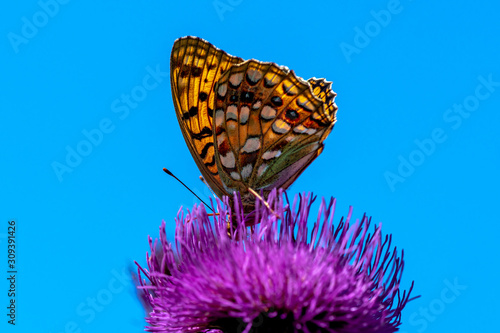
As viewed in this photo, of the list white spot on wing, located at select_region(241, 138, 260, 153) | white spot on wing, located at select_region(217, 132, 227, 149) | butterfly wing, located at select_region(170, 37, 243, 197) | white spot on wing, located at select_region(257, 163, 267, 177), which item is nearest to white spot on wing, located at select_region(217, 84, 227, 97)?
butterfly wing, located at select_region(170, 37, 243, 197)

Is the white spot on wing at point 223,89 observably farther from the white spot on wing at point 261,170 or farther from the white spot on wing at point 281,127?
the white spot on wing at point 261,170

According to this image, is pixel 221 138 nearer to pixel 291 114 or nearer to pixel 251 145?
pixel 251 145

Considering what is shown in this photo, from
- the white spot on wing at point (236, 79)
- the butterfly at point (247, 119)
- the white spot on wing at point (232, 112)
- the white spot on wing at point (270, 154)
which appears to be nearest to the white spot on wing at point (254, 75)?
the butterfly at point (247, 119)

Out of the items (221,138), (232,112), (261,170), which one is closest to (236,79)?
(232,112)

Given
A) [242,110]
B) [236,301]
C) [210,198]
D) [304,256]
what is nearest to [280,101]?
[242,110]

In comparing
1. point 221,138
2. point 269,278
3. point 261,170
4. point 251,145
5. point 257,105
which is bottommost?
point 269,278

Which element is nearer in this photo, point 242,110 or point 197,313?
point 197,313

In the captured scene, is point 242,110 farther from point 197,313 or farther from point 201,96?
point 197,313
